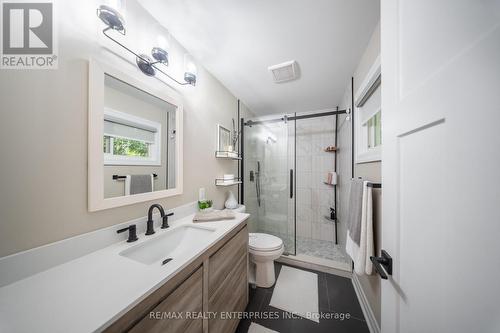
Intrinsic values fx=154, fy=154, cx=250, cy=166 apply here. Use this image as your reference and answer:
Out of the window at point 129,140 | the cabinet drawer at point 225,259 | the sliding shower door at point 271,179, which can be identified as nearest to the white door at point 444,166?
Result: the cabinet drawer at point 225,259

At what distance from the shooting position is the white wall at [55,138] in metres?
0.60

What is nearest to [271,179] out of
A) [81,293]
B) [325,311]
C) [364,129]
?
[364,129]

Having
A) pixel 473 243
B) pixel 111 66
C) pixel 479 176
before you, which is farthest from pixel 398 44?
pixel 111 66

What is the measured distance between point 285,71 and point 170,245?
1.94m

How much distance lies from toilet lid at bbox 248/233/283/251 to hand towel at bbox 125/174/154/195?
3.88 feet

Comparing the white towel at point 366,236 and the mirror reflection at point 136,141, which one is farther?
the white towel at point 366,236

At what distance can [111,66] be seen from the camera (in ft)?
2.93

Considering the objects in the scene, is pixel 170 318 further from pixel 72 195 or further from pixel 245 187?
pixel 245 187

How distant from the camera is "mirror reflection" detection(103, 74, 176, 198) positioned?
0.90 meters

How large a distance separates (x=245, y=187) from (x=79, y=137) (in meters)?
1.91

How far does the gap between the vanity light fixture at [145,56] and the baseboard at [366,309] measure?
7.98 ft

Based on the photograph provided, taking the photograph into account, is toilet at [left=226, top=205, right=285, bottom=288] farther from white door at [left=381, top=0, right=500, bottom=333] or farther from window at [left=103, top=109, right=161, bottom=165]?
window at [left=103, top=109, right=161, bottom=165]

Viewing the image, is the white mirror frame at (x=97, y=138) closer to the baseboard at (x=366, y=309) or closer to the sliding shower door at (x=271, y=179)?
the sliding shower door at (x=271, y=179)

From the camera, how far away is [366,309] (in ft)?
4.36
